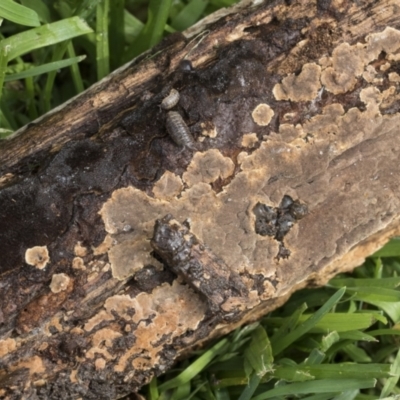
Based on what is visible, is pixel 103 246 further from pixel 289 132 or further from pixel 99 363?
pixel 289 132

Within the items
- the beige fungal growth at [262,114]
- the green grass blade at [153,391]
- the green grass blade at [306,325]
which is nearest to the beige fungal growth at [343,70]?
the beige fungal growth at [262,114]

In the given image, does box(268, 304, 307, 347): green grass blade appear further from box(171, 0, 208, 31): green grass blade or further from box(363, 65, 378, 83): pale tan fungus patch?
box(171, 0, 208, 31): green grass blade

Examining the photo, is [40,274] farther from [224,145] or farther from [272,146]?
[272,146]

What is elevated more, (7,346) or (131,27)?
(131,27)

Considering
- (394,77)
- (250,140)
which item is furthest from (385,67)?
(250,140)

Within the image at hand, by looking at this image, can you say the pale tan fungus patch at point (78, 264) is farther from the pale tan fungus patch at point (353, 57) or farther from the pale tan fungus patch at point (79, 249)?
the pale tan fungus patch at point (353, 57)
